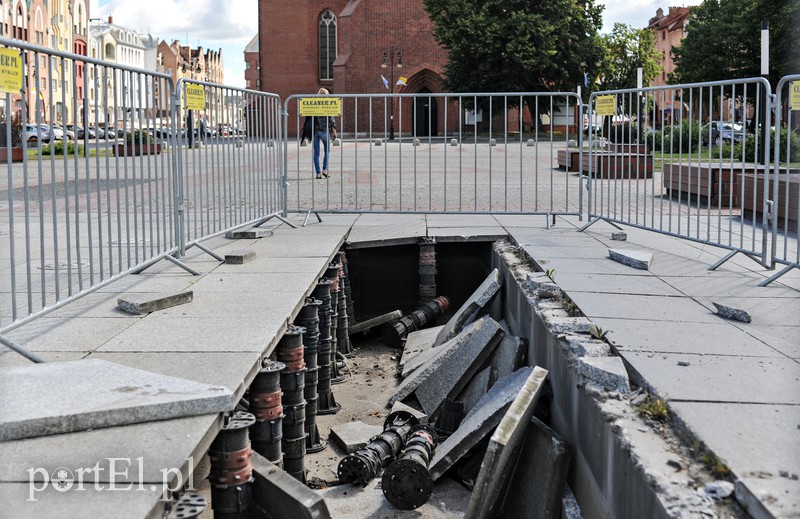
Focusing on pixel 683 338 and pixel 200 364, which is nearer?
pixel 200 364

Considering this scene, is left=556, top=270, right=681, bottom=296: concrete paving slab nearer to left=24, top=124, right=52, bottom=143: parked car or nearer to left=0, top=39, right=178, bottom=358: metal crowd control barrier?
left=0, top=39, right=178, bottom=358: metal crowd control barrier

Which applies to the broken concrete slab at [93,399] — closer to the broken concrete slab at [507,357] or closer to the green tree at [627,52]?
the broken concrete slab at [507,357]

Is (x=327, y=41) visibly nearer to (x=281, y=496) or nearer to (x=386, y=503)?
(x=386, y=503)

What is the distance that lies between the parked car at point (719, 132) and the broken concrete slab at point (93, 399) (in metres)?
6.53

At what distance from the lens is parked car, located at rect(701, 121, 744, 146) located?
8992 millimetres

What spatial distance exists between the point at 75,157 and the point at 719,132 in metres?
6.08

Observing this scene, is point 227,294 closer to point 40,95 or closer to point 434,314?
point 40,95

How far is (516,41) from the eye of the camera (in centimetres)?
5316

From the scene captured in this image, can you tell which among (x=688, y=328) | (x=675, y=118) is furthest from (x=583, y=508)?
(x=675, y=118)

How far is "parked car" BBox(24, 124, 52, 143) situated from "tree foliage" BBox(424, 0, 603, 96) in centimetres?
4946

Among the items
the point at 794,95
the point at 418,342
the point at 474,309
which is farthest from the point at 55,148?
the point at 794,95

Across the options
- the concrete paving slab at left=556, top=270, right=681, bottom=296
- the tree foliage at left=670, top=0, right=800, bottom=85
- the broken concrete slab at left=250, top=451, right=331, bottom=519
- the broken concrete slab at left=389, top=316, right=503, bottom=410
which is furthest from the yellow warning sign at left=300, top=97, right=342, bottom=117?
the tree foliage at left=670, top=0, right=800, bottom=85

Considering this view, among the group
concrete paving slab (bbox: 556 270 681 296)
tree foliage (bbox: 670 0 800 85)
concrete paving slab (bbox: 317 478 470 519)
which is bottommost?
concrete paving slab (bbox: 317 478 470 519)

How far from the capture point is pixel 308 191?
1675 cm
